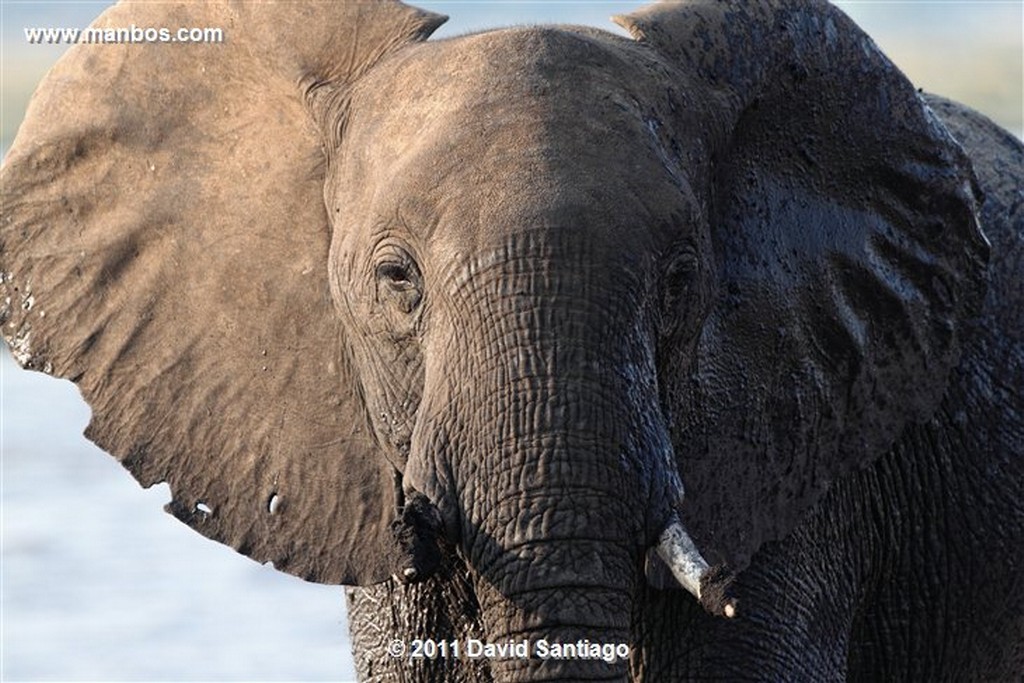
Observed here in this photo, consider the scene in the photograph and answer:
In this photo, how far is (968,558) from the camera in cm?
700

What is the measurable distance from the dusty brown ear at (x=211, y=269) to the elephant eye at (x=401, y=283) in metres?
0.33

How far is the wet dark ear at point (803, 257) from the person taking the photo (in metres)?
5.98

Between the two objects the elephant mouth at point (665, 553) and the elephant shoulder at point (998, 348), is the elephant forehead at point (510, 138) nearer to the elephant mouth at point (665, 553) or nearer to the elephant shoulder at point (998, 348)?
the elephant mouth at point (665, 553)

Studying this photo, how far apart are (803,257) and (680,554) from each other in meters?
1.04

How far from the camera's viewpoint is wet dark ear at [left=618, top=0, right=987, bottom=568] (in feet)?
19.6

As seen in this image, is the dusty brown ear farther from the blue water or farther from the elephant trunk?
the blue water

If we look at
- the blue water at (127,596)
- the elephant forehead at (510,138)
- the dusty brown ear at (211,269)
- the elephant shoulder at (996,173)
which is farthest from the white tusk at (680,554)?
the blue water at (127,596)

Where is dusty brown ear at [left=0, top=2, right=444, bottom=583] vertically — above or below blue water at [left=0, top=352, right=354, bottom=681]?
above

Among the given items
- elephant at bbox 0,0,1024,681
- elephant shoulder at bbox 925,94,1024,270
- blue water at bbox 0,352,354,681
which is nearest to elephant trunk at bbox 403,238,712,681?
elephant at bbox 0,0,1024,681

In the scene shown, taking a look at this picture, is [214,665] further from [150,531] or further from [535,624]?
[535,624]

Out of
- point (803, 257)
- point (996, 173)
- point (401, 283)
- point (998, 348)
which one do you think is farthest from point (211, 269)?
point (996, 173)

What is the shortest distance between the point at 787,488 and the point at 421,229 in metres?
1.01

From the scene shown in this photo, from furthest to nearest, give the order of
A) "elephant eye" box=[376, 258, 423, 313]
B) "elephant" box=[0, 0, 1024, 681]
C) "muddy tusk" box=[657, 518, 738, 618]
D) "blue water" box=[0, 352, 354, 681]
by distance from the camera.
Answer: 1. "blue water" box=[0, 352, 354, 681]
2. "elephant eye" box=[376, 258, 423, 313]
3. "elephant" box=[0, 0, 1024, 681]
4. "muddy tusk" box=[657, 518, 738, 618]

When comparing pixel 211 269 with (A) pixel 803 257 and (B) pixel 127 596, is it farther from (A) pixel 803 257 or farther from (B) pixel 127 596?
(B) pixel 127 596
